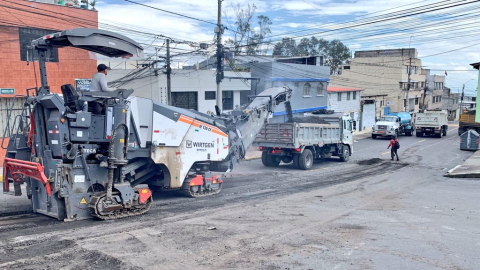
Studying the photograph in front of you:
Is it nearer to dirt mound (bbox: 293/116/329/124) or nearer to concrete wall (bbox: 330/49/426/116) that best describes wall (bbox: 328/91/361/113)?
concrete wall (bbox: 330/49/426/116)

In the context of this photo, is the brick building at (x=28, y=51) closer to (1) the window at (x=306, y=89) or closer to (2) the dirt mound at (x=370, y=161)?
(2) the dirt mound at (x=370, y=161)

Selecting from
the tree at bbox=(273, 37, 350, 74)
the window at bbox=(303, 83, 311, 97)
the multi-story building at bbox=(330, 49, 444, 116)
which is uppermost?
the tree at bbox=(273, 37, 350, 74)

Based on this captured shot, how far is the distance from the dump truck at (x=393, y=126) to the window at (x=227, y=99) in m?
13.3

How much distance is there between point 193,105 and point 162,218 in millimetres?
18718

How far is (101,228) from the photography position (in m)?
7.84

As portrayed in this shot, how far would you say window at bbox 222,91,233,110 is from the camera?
96.9ft

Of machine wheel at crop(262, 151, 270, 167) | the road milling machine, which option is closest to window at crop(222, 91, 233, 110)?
machine wheel at crop(262, 151, 270, 167)

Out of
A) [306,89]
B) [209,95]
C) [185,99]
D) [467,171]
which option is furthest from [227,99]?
[467,171]

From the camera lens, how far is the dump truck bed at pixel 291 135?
1767cm

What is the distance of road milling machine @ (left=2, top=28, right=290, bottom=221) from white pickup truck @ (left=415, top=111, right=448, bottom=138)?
32.1 m

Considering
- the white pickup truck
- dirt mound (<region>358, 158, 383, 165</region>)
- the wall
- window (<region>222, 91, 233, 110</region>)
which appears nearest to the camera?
dirt mound (<region>358, 158, 383, 165</region>)

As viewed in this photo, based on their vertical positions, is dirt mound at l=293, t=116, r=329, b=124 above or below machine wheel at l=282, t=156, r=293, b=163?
above

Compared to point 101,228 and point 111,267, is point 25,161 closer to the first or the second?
point 101,228

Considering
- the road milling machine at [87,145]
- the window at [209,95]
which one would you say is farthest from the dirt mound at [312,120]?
the road milling machine at [87,145]
